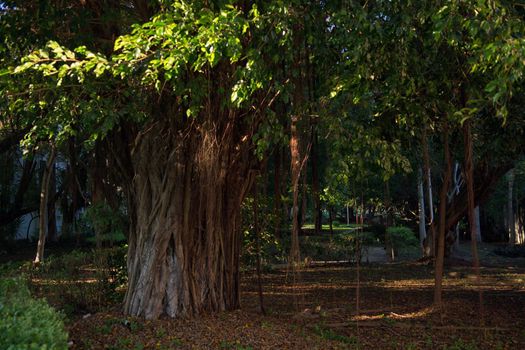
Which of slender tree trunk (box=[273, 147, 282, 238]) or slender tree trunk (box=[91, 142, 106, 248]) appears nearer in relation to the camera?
slender tree trunk (box=[91, 142, 106, 248])

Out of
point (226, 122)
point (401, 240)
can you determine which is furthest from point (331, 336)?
point (401, 240)

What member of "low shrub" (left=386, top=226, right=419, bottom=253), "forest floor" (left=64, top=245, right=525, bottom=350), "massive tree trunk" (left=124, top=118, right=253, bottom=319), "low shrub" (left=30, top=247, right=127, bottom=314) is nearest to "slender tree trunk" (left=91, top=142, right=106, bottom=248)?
"low shrub" (left=30, top=247, right=127, bottom=314)

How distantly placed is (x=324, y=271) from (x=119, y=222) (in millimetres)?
10081

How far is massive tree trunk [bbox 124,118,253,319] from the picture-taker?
7875 mm

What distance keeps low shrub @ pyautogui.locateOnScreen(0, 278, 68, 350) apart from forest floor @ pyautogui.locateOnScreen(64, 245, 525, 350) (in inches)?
44.6

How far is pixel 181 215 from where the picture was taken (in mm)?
7980

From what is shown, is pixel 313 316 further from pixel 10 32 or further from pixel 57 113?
pixel 10 32

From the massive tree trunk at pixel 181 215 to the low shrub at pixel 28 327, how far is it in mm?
2293

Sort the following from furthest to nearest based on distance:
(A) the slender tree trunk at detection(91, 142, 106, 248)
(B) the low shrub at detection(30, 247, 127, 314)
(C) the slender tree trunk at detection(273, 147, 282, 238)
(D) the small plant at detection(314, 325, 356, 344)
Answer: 1. (C) the slender tree trunk at detection(273, 147, 282, 238)
2. (B) the low shrub at detection(30, 247, 127, 314)
3. (A) the slender tree trunk at detection(91, 142, 106, 248)
4. (D) the small plant at detection(314, 325, 356, 344)

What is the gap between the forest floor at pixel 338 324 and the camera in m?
7.07

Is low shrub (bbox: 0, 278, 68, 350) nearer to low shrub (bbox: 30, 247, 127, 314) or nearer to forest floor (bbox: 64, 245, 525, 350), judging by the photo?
forest floor (bbox: 64, 245, 525, 350)

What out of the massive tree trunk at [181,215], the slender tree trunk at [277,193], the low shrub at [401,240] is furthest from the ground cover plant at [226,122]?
the low shrub at [401,240]

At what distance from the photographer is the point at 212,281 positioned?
8305 millimetres

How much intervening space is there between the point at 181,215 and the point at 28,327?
12.9 feet
